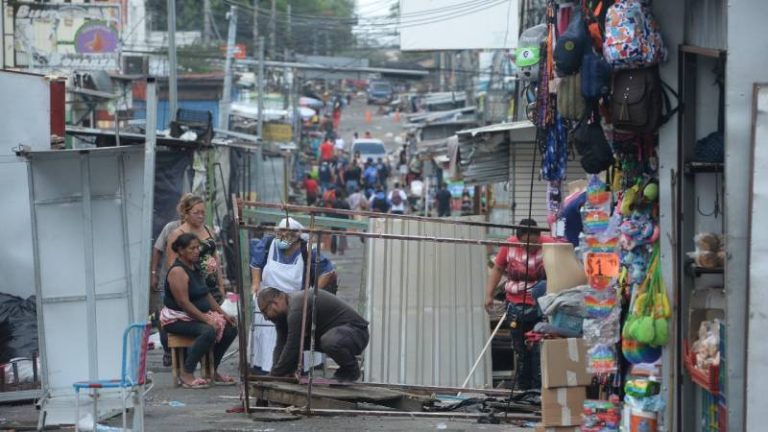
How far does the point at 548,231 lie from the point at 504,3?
16817 mm

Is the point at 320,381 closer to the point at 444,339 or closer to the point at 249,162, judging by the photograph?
the point at 444,339

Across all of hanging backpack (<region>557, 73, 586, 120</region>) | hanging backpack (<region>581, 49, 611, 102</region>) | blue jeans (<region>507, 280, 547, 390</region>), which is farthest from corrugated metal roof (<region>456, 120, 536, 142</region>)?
hanging backpack (<region>581, 49, 611, 102</region>)

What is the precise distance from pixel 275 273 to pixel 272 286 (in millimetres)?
138

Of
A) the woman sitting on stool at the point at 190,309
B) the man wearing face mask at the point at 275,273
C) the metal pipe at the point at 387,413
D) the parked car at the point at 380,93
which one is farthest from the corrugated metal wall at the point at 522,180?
the parked car at the point at 380,93

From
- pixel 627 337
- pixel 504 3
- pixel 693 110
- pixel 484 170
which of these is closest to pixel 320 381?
pixel 627 337

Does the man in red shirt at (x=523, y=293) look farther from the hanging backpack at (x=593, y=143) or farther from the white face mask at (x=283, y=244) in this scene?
the hanging backpack at (x=593, y=143)

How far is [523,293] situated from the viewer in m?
11.9

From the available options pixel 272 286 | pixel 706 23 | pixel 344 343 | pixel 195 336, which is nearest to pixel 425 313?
pixel 344 343

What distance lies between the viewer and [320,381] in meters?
11.6

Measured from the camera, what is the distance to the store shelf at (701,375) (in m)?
6.82

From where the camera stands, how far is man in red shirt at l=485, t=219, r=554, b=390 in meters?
12.0

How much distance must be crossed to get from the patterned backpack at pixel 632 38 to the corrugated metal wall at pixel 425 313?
501 cm

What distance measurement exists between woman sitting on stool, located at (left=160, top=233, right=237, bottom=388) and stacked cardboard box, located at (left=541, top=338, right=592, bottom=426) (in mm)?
4434

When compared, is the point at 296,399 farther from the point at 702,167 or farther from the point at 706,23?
the point at 706,23
